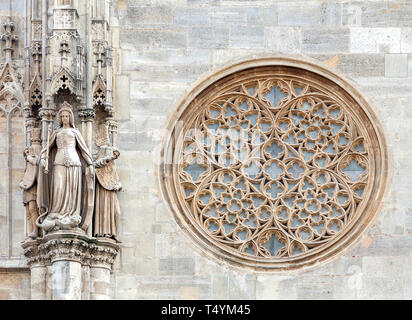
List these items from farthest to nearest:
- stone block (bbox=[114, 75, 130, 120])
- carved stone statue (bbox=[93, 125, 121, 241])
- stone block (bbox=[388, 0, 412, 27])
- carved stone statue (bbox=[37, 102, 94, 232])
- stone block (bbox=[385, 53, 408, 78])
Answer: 1. stone block (bbox=[388, 0, 412, 27])
2. stone block (bbox=[385, 53, 408, 78])
3. stone block (bbox=[114, 75, 130, 120])
4. carved stone statue (bbox=[93, 125, 121, 241])
5. carved stone statue (bbox=[37, 102, 94, 232])

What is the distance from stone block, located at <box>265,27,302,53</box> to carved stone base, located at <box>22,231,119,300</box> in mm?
4004

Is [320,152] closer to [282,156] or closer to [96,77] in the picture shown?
[282,156]

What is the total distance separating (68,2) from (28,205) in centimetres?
307

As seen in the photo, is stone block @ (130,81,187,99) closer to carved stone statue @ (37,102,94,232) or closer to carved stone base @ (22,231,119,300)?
carved stone statue @ (37,102,94,232)

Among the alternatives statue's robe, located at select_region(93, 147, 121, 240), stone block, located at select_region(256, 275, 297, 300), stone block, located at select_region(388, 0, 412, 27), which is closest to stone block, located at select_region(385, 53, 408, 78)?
stone block, located at select_region(388, 0, 412, 27)

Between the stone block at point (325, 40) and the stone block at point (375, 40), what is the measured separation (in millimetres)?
122

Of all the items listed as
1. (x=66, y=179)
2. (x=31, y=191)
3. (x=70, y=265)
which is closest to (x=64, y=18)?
(x=66, y=179)

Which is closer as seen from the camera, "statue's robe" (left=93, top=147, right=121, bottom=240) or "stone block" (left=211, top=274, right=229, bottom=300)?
"statue's robe" (left=93, top=147, right=121, bottom=240)

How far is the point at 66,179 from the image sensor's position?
28.6m

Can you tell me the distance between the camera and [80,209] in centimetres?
2877

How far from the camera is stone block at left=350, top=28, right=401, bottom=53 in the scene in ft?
99.2

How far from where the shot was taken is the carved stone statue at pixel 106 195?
29062 millimetres

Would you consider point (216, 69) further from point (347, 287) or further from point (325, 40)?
point (347, 287)

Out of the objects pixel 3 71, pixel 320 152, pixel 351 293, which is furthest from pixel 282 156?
pixel 3 71
